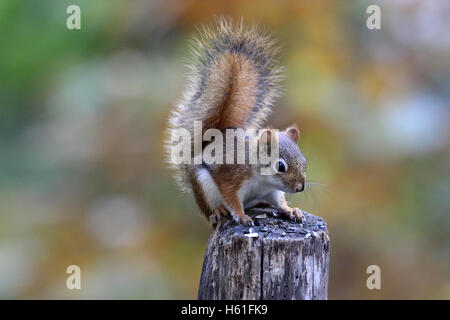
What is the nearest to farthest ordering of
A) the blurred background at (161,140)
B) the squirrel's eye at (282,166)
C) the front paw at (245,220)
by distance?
1. the front paw at (245,220)
2. the squirrel's eye at (282,166)
3. the blurred background at (161,140)

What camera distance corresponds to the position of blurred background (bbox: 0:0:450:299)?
390 cm

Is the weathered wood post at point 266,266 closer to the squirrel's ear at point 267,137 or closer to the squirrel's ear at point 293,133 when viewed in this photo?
the squirrel's ear at point 267,137

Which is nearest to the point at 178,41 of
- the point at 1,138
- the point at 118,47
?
the point at 118,47

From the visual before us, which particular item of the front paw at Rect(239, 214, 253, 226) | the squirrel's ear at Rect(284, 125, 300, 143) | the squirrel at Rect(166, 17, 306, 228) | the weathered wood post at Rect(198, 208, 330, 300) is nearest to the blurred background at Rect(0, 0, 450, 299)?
the squirrel at Rect(166, 17, 306, 228)

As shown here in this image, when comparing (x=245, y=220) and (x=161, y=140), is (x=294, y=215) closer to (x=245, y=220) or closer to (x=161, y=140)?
(x=245, y=220)

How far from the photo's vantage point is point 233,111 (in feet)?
9.15

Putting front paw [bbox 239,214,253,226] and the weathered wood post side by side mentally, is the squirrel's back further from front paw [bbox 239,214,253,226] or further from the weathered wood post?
the weathered wood post

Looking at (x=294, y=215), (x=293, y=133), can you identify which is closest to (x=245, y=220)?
(x=294, y=215)

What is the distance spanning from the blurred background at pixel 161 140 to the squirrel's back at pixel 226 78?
900mm

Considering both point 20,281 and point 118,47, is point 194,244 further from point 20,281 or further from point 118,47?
point 118,47

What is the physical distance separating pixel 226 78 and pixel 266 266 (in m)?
1.04

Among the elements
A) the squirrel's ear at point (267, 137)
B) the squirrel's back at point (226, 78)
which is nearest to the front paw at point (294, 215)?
the squirrel's ear at point (267, 137)

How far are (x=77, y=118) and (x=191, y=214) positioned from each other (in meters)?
0.96

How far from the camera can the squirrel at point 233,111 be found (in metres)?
2.59
